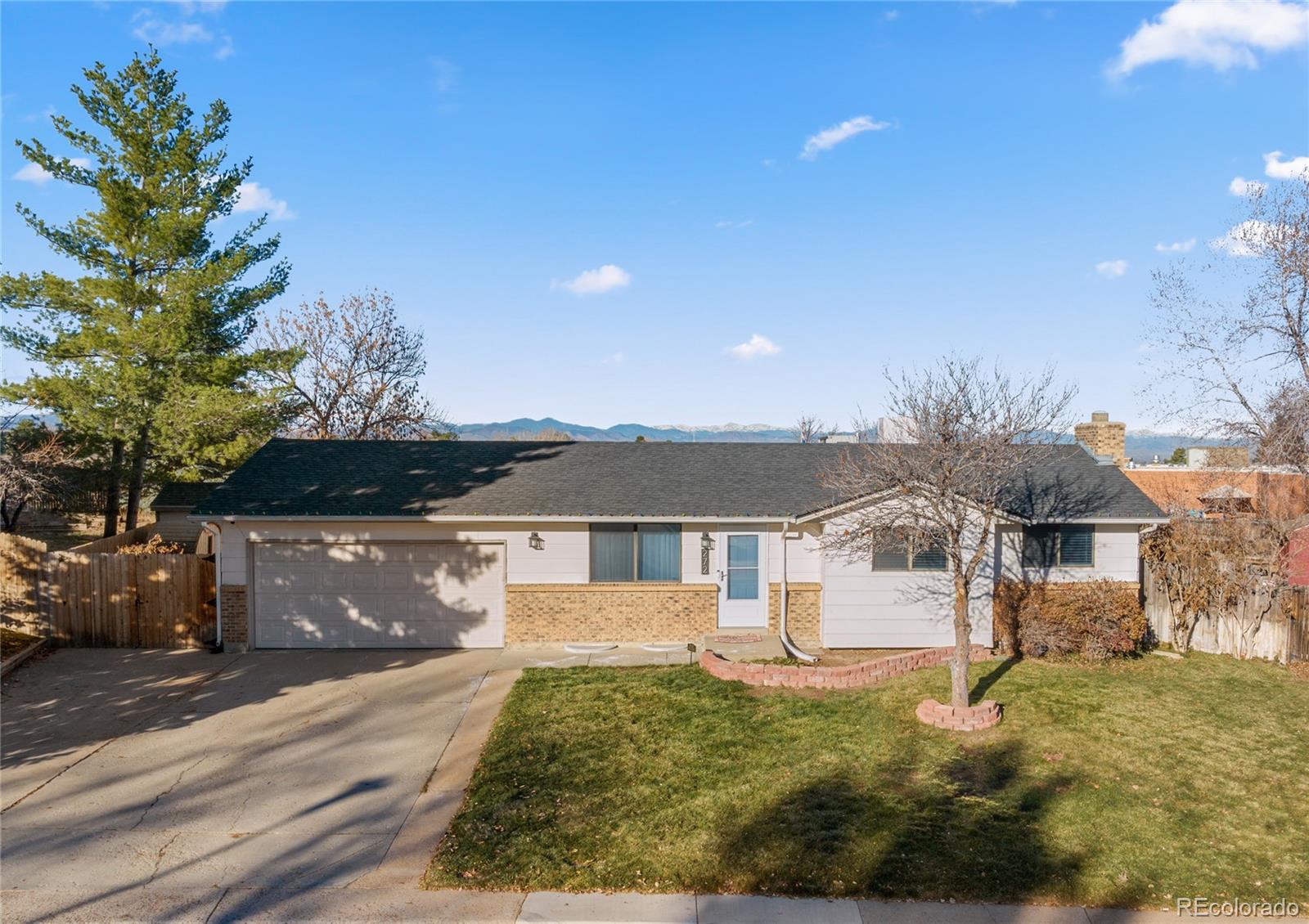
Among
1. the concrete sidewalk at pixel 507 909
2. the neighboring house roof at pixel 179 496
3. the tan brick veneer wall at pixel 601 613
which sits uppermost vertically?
the neighboring house roof at pixel 179 496

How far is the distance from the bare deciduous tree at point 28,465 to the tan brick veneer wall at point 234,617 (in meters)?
6.17

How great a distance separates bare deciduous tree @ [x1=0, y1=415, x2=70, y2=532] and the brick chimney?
2525 centimetres

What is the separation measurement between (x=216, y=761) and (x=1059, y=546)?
1497cm

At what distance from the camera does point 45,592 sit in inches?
608

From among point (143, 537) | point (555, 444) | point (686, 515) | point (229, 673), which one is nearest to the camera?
point (229, 673)

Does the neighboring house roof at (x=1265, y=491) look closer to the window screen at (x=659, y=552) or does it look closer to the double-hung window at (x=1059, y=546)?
the double-hung window at (x=1059, y=546)

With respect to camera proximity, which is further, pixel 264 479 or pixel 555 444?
pixel 555 444

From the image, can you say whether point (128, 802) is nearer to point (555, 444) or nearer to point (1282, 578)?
point (555, 444)

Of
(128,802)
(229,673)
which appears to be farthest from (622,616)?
(128,802)

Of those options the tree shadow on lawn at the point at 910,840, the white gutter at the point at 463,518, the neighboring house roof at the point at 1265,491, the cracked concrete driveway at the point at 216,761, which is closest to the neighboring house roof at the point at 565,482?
the white gutter at the point at 463,518

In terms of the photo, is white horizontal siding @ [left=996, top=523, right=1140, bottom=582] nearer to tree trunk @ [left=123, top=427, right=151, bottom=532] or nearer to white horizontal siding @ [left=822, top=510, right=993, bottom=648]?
white horizontal siding @ [left=822, top=510, right=993, bottom=648]

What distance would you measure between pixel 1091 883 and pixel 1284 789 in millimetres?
3754

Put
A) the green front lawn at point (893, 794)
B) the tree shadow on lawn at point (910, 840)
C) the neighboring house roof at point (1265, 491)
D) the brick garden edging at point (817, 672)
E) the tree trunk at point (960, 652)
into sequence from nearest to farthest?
the tree shadow on lawn at point (910, 840), the green front lawn at point (893, 794), the tree trunk at point (960, 652), the brick garden edging at point (817, 672), the neighboring house roof at point (1265, 491)

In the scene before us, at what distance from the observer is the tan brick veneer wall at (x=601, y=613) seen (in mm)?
15602
